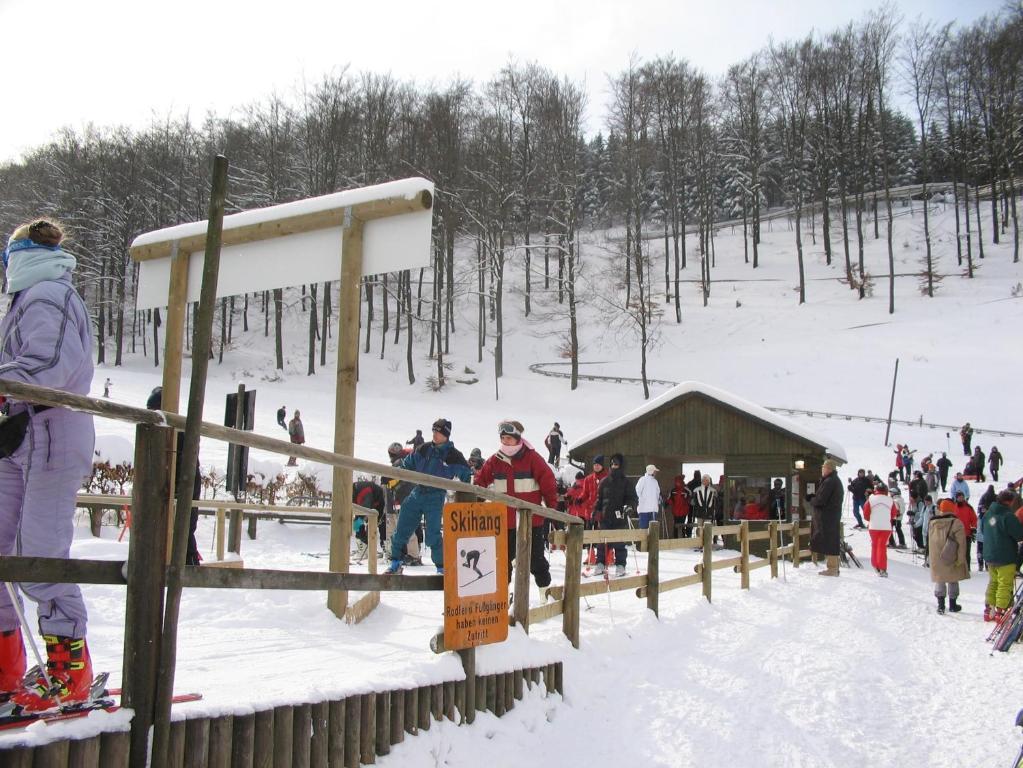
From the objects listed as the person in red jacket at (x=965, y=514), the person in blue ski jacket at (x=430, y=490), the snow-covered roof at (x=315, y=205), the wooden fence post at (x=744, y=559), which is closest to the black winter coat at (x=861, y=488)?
the person in red jacket at (x=965, y=514)

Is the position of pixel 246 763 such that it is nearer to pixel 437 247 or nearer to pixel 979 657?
pixel 979 657

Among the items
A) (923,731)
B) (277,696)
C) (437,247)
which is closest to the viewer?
(277,696)

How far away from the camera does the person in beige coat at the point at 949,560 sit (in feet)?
35.7

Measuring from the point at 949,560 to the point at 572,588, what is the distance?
23.3 ft

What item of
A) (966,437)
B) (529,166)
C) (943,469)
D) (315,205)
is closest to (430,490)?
(315,205)

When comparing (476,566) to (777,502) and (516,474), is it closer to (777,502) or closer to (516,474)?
(516,474)

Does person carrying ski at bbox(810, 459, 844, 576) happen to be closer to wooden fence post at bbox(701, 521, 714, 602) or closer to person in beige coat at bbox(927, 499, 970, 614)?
person in beige coat at bbox(927, 499, 970, 614)

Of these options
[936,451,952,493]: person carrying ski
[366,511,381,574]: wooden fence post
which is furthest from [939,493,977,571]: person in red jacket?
[366,511,381,574]: wooden fence post

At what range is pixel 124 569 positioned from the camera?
2.77m

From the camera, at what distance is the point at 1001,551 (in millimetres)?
10133

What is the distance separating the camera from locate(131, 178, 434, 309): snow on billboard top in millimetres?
5953

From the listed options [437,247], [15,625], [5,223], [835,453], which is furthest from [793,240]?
[15,625]

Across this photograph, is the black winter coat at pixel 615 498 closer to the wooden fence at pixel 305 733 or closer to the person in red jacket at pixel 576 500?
the person in red jacket at pixel 576 500

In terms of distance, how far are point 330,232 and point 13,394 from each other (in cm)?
417
